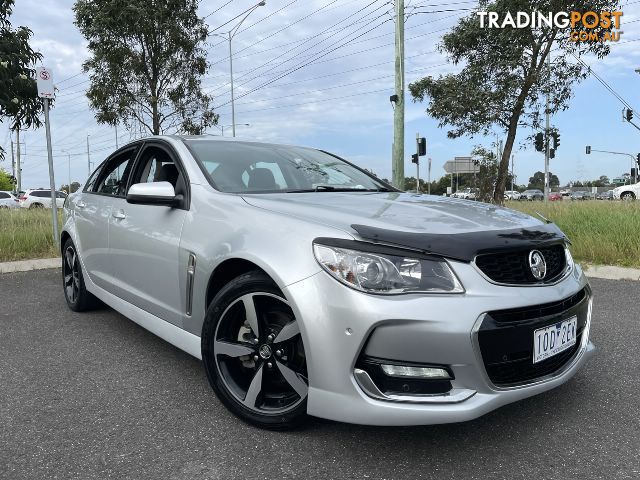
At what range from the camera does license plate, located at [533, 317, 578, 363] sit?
2.06 metres

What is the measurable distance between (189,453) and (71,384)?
44.0 inches

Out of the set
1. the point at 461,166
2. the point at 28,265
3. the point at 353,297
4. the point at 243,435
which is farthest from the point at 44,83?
the point at 461,166

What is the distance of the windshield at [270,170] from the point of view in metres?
3.00

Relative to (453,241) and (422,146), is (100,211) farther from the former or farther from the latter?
(422,146)

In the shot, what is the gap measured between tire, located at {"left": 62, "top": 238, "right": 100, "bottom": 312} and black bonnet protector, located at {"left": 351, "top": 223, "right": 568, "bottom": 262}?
3101mm

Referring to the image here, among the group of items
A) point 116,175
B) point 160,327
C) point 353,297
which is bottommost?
point 160,327

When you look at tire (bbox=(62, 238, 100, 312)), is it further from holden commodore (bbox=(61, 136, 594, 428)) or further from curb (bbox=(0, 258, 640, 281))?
curb (bbox=(0, 258, 640, 281))

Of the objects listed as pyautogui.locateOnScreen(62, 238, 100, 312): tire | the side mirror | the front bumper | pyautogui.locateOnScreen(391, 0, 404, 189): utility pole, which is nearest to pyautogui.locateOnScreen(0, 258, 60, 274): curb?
pyautogui.locateOnScreen(62, 238, 100, 312): tire

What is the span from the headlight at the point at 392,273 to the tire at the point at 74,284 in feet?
9.96

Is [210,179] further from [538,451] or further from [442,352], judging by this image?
[538,451]

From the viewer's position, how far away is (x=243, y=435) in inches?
90.6

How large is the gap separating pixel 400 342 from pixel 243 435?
0.88 m

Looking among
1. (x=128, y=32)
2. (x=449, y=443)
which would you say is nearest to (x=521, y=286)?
(x=449, y=443)

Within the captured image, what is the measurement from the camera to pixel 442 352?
190cm
